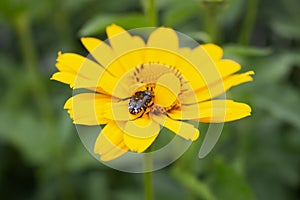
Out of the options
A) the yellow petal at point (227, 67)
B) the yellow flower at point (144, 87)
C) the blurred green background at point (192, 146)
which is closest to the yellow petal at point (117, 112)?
the yellow flower at point (144, 87)

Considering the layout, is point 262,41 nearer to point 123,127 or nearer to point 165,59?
point 165,59

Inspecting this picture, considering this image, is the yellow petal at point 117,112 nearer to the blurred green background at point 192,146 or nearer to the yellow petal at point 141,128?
the yellow petal at point 141,128

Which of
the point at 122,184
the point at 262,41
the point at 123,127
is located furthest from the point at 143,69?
the point at 262,41

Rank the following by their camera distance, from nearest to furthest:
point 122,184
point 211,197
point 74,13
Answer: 1. point 211,197
2. point 122,184
3. point 74,13

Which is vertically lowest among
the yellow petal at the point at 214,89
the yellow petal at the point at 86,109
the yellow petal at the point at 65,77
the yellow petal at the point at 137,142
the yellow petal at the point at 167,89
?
the yellow petal at the point at 214,89

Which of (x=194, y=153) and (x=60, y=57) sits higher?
(x=60, y=57)

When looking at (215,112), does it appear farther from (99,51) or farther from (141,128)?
(99,51)
